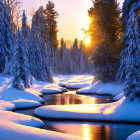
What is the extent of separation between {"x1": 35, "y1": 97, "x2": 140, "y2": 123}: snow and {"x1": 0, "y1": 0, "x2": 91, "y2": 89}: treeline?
286 inches

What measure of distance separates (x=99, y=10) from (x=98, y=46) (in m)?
4.58

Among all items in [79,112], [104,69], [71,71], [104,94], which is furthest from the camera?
[71,71]

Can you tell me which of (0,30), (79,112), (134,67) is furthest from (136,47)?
(0,30)

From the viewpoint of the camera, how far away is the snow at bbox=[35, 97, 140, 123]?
12008 mm

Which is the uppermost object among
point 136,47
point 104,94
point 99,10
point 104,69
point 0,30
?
point 99,10

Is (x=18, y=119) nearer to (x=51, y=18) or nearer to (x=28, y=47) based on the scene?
(x=28, y=47)

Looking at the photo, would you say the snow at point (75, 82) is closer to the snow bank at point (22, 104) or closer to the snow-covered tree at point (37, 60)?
the snow-covered tree at point (37, 60)

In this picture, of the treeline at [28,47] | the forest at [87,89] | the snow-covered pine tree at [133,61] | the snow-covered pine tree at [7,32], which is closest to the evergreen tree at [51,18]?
the treeline at [28,47]

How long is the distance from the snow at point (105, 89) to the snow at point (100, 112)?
10636mm

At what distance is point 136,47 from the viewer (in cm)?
1324

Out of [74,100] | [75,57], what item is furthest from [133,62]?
[75,57]

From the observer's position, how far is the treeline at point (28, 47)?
19.9 metres

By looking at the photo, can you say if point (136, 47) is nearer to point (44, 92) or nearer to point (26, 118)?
point (26, 118)

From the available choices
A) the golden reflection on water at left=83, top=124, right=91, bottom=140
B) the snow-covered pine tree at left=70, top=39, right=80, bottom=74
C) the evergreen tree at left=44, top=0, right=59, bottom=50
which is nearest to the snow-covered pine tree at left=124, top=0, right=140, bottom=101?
the golden reflection on water at left=83, top=124, right=91, bottom=140
